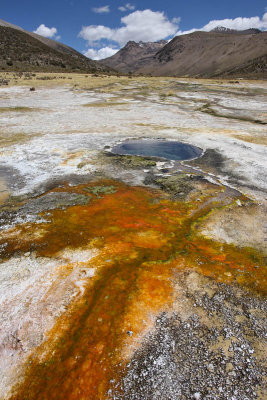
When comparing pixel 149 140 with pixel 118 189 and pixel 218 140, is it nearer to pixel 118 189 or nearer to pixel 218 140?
pixel 218 140

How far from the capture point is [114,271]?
14.4 ft

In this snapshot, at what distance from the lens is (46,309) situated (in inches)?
146

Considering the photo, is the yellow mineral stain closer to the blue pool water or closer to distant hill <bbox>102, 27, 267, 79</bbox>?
the blue pool water

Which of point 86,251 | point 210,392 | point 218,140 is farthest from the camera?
point 218,140

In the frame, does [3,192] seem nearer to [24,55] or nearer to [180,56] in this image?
[24,55]

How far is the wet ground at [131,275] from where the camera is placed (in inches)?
118

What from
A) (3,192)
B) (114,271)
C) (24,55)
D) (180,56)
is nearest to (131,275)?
(114,271)

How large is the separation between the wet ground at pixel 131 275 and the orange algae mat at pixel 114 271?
0.7 inches

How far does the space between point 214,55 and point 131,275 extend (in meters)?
172

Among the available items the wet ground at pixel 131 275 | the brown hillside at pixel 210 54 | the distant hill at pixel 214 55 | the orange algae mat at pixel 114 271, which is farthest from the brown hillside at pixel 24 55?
the brown hillside at pixel 210 54

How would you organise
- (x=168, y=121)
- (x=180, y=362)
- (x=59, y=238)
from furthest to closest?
(x=168, y=121)
(x=59, y=238)
(x=180, y=362)

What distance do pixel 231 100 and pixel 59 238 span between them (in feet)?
70.5

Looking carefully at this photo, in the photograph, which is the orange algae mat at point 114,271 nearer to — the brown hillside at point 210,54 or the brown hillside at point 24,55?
the brown hillside at point 24,55

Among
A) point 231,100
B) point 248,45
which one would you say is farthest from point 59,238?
point 248,45
